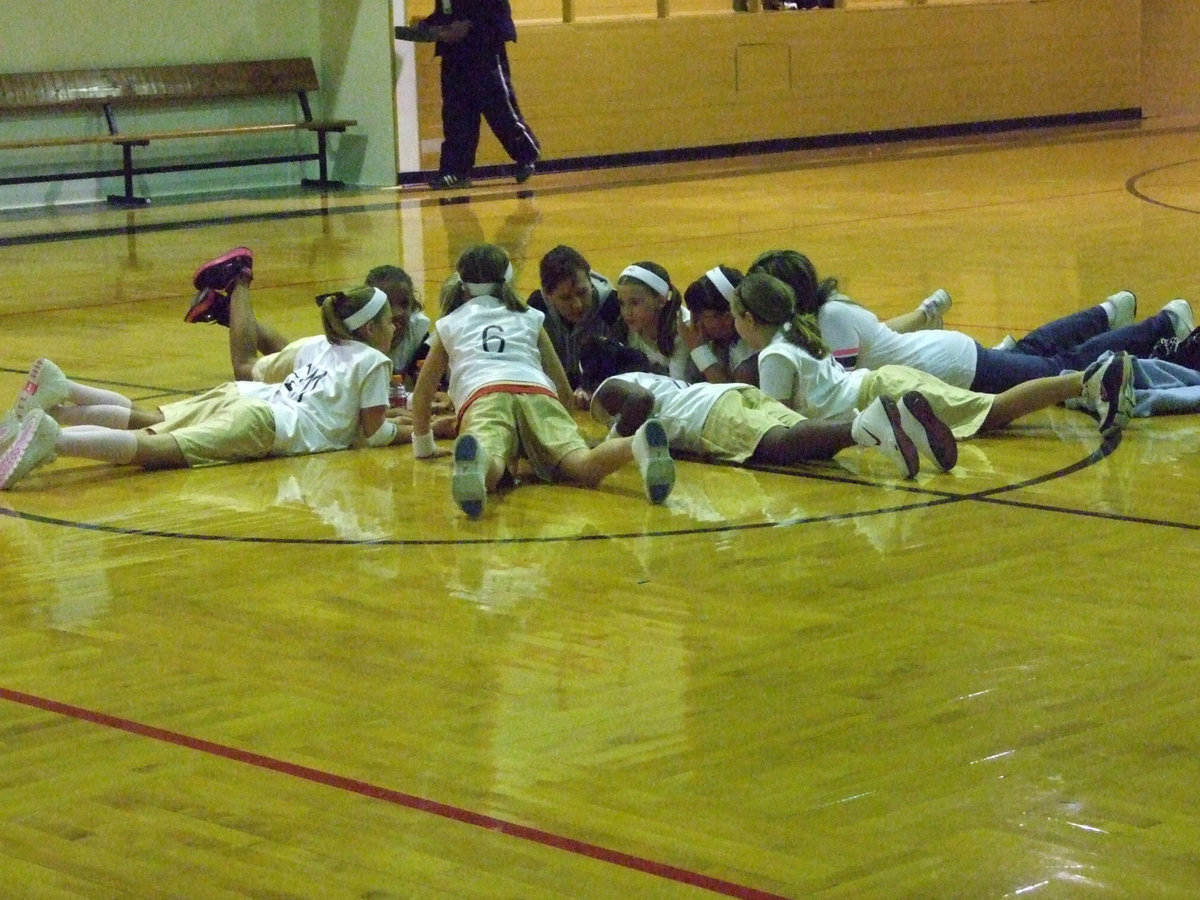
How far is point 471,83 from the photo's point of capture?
14477 mm

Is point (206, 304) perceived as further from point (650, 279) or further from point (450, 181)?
point (450, 181)

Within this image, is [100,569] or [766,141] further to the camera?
[766,141]

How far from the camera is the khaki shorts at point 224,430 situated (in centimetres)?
→ 577

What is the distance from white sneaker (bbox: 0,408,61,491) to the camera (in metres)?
5.41

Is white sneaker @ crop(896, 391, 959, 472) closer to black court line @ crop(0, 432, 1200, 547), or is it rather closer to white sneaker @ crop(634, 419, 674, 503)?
black court line @ crop(0, 432, 1200, 547)

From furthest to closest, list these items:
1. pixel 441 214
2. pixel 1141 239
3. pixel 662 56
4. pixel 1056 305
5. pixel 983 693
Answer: pixel 662 56
pixel 441 214
pixel 1141 239
pixel 1056 305
pixel 983 693

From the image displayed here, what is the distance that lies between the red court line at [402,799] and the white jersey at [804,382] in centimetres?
271

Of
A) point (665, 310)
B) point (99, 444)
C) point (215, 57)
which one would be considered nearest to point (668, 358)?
point (665, 310)

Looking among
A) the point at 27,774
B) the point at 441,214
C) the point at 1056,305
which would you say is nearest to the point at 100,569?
the point at 27,774

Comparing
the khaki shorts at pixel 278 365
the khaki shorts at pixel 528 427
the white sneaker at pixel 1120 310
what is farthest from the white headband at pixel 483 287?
the white sneaker at pixel 1120 310

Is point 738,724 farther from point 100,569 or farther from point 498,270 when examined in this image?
point 498,270

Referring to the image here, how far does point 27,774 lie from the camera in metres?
3.26

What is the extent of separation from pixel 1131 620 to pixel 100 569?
7.97ft

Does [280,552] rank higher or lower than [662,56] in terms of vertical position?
lower
